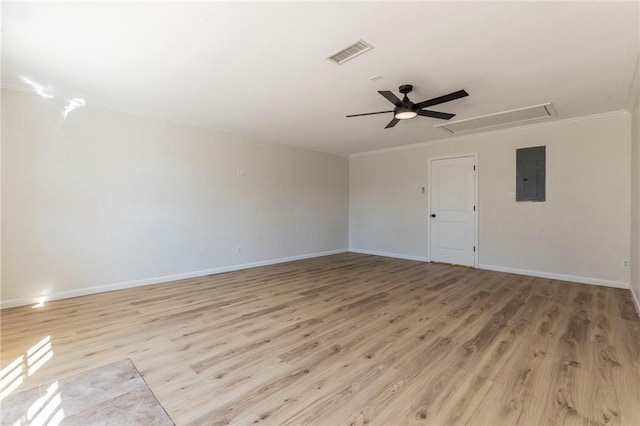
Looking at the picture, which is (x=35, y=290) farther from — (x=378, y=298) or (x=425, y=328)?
(x=425, y=328)

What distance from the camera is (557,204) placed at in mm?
4840

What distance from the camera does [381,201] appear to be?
7.28 meters

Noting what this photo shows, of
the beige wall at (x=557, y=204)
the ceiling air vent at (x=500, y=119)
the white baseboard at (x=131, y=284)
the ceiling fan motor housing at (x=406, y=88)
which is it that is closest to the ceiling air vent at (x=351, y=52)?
the ceiling fan motor housing at (x=406, y=88)

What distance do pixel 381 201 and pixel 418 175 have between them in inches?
45.1

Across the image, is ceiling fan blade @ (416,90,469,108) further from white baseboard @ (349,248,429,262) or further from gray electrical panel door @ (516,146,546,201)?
white baseboard @ (349,248,429,262)

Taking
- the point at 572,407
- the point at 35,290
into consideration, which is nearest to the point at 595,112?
the point at 572,407

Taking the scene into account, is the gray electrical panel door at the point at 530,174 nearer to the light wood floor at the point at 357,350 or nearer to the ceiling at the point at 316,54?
the ceiling at the point at 316,54

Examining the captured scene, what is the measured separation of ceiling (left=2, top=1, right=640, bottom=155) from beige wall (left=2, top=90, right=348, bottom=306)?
1.66ft

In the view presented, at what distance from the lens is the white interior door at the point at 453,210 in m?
5.81

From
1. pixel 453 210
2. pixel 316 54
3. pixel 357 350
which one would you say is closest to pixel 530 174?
pixel 453 210

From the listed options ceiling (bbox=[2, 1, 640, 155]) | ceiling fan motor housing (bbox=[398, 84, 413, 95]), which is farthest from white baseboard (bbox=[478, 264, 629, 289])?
ceiling fan motor housing (bbox=[398, 84, 413, 95])

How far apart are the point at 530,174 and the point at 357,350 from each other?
15.2 ft

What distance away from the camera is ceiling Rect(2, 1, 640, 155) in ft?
7.07

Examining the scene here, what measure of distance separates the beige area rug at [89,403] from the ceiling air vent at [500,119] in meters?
5.19
